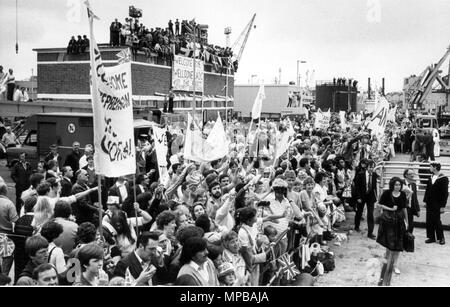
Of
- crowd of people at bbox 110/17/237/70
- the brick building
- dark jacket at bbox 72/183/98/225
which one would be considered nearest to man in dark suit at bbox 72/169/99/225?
dark jacket at bbox 72/183/98/225

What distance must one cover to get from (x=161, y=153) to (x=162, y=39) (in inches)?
822

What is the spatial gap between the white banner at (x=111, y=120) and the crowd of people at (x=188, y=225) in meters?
0.26

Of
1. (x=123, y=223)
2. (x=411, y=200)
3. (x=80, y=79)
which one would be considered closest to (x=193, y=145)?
(x=411, y=200)

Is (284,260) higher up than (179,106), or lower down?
lower down

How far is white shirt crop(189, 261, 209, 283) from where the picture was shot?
14.4 feet

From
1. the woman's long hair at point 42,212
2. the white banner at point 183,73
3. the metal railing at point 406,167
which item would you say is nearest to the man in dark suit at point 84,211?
the woman's long hair at point 42,212

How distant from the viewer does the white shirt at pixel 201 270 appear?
4389 millimetres

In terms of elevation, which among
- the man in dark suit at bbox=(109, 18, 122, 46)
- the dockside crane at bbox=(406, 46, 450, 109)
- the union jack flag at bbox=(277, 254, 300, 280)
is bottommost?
the union jack flag at bbox=(277, 254, 300, 280)

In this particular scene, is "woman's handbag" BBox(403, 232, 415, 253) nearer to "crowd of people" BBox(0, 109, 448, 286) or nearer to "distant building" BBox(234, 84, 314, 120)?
"crowd of people" BBox(0, 109, 448, 286)

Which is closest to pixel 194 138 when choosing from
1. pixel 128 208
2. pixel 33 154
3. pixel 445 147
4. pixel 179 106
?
pixel 128 208

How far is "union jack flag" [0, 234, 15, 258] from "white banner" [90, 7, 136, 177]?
1.24 meters
